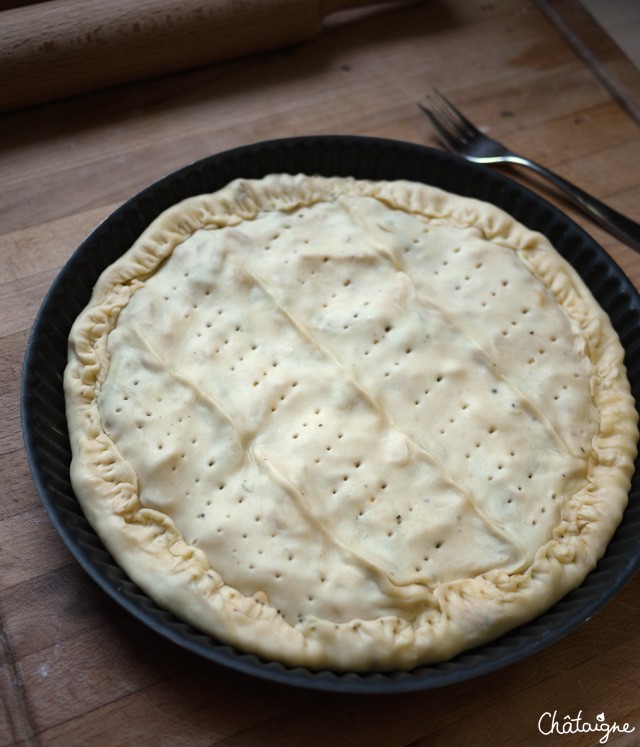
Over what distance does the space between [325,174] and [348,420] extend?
65cm

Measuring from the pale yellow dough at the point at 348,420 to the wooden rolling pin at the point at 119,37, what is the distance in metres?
0.51

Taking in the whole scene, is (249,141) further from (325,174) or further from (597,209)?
(597,209)

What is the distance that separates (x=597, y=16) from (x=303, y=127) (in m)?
0.97

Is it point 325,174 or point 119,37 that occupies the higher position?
point 119,37

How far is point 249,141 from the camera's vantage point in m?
1.94

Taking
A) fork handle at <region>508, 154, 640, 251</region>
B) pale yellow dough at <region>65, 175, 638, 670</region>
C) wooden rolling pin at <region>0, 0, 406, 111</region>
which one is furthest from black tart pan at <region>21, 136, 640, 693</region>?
wooden rolling pin at <region>0, 0, 406, 111</region>

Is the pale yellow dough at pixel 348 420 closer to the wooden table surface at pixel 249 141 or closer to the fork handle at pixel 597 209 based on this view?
the wooden table surface at pixel 249 141

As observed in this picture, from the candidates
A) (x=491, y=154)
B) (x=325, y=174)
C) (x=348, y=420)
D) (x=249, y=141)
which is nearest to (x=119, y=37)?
(x=249, y=141)

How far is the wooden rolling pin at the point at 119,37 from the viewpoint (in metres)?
1.83

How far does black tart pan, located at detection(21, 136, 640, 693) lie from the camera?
1.20 meters

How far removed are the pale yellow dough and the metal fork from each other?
0.84 ft

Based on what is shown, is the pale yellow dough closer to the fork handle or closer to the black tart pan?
the black tart pan

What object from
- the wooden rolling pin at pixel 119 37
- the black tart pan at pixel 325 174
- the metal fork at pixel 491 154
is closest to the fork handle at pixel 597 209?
the metal fork at pixel 491 154

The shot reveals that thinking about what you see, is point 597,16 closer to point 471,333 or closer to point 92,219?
point 471,333
